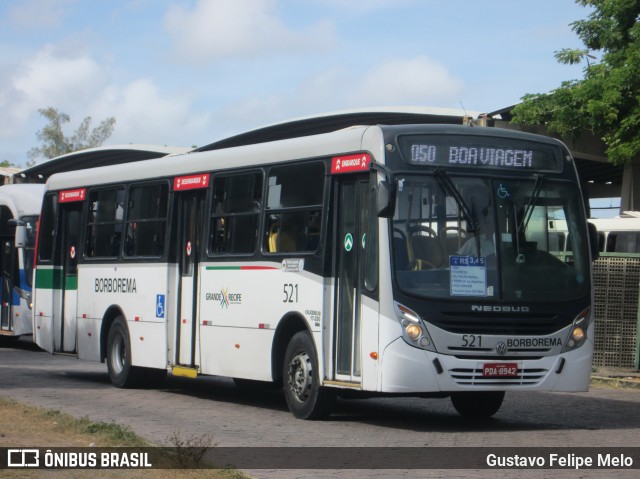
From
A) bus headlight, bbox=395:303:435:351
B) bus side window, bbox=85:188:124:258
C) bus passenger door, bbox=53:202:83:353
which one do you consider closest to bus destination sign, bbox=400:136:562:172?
bus headlight, bbox=395:303:435:351

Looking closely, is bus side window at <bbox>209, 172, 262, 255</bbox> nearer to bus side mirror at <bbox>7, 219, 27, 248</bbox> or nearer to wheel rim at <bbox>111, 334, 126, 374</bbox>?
wheel rim at <bbox>111, 334, 126, 374</bbox>

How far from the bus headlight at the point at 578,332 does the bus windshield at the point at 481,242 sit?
0.25m

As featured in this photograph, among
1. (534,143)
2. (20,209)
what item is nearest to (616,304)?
(534,143)

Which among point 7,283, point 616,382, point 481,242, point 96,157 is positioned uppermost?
point 96,157

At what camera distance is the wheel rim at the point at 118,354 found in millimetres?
19000

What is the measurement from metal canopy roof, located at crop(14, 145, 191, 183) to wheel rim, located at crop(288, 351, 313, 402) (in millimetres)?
23991

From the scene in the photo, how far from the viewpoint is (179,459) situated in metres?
9.47

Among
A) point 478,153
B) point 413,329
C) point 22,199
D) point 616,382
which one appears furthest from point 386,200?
point 22,199

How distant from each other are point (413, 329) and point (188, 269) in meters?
5.34

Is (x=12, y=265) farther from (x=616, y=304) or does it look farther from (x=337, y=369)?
(x=337, y=369)

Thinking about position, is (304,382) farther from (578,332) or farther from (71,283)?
(71,283)

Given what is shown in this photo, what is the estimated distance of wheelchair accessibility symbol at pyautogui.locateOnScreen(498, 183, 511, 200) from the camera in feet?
44.3

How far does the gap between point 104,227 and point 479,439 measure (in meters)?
8.98

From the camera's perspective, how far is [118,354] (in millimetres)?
19062
